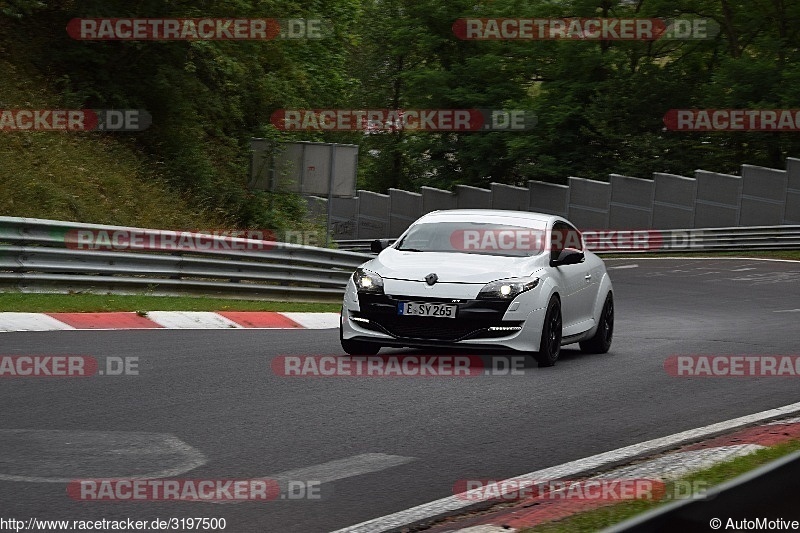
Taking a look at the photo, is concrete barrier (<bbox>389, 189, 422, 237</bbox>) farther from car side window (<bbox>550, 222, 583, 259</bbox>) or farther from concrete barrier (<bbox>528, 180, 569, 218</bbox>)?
car side window (<bbox>550, 222, 583, 259</bbox>)

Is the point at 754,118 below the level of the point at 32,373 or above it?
above

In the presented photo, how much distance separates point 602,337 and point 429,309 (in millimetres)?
3090

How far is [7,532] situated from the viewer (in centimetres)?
525

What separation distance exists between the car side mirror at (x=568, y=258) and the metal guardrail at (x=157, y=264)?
630 centimetres

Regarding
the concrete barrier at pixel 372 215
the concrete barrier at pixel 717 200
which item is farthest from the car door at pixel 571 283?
the concrete barrier at pixel 372 215

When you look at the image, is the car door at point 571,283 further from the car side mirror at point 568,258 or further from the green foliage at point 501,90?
the green foliage at point 501,90

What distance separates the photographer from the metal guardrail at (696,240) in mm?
43656

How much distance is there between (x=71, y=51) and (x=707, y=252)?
24.3m

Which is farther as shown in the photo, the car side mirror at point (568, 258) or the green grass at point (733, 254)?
the green grass at point (733, 254)

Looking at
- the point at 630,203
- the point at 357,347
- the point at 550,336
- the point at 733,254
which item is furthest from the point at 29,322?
the point at 630,203

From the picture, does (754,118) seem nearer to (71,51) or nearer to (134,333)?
(71,51)

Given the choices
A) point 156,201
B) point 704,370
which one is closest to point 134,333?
point 704,370

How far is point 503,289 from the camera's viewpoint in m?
11.6

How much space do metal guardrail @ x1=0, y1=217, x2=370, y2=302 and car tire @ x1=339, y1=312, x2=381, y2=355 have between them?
5089mm
